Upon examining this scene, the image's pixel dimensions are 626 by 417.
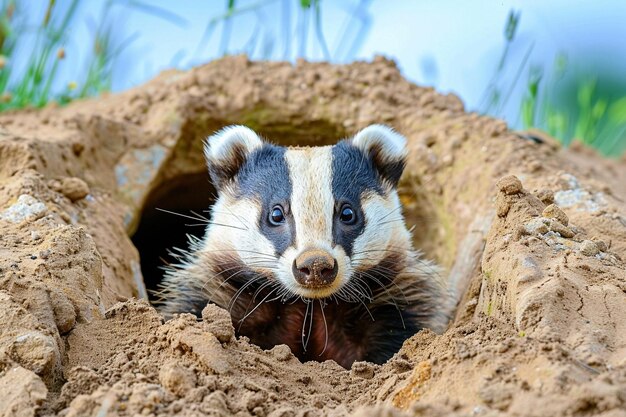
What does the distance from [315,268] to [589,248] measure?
1.16 meters

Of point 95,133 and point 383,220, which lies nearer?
point 383,220

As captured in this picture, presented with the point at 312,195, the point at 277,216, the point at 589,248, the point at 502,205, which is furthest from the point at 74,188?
the point at 589,248

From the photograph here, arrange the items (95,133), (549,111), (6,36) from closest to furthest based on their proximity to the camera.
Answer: (95,133), (6,36), (549,111)

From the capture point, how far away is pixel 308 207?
3.98m

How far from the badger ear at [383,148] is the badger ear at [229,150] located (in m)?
0.60

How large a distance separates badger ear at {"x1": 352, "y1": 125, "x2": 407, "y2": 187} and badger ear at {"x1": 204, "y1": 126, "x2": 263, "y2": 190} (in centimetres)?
60

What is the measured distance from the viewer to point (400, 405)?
8.57 feet

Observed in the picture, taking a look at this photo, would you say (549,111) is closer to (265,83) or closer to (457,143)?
(457,143)

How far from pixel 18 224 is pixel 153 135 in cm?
192

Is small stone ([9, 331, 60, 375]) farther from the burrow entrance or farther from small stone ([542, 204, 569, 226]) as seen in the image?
the burrow entrance

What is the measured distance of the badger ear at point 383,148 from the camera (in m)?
4.68

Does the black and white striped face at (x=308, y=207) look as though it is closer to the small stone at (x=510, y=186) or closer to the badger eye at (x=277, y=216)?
the badger eye at (x=277, y=216)

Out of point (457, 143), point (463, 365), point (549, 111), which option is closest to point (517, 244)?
point (463, 365)

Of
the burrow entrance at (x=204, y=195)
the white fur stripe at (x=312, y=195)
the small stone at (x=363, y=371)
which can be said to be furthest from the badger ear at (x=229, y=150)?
the small stone at (x=363, y=371)
